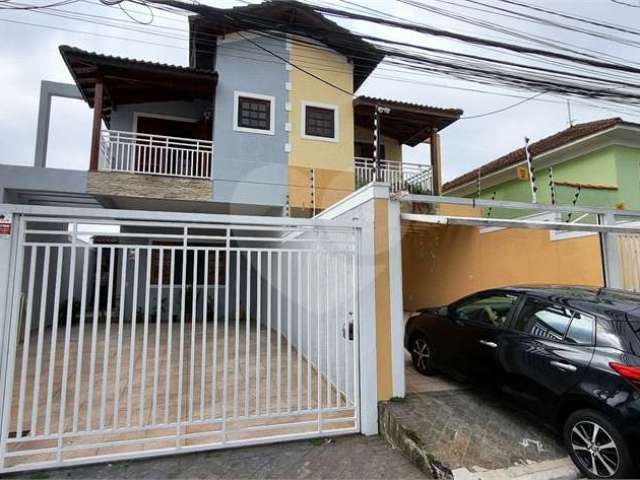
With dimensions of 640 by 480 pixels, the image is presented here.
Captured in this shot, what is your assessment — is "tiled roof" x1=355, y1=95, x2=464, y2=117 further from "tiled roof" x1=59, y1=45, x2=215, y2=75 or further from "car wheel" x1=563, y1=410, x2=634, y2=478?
"car wheel" x1=563, y1=410, x2=634, y2=478

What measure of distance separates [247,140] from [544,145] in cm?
913

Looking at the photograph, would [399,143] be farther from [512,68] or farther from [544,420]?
[544,420]

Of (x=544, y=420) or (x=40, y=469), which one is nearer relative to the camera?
(x=40, y=469)

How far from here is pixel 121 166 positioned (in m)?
9.41

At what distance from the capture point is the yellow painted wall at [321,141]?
1029 cm

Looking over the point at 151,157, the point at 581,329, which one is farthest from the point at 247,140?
the point at 581,329

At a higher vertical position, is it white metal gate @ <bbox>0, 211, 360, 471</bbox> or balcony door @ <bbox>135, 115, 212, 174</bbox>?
balcony door @ <bbox>135, 115, 212, 174</bbox>

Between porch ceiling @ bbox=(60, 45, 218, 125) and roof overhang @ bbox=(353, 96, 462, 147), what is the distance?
4.35 meters

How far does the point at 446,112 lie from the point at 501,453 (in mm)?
10326

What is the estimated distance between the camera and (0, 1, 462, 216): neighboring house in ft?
29.4

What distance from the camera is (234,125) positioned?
9.98 metres

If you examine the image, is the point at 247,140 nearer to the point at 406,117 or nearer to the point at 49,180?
the point at 49,180

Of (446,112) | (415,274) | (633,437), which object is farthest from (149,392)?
(446,112)

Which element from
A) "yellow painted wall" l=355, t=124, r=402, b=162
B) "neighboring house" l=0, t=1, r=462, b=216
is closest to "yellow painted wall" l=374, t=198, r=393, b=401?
"neighboring house" l=0, t=1, r=462, b=216
